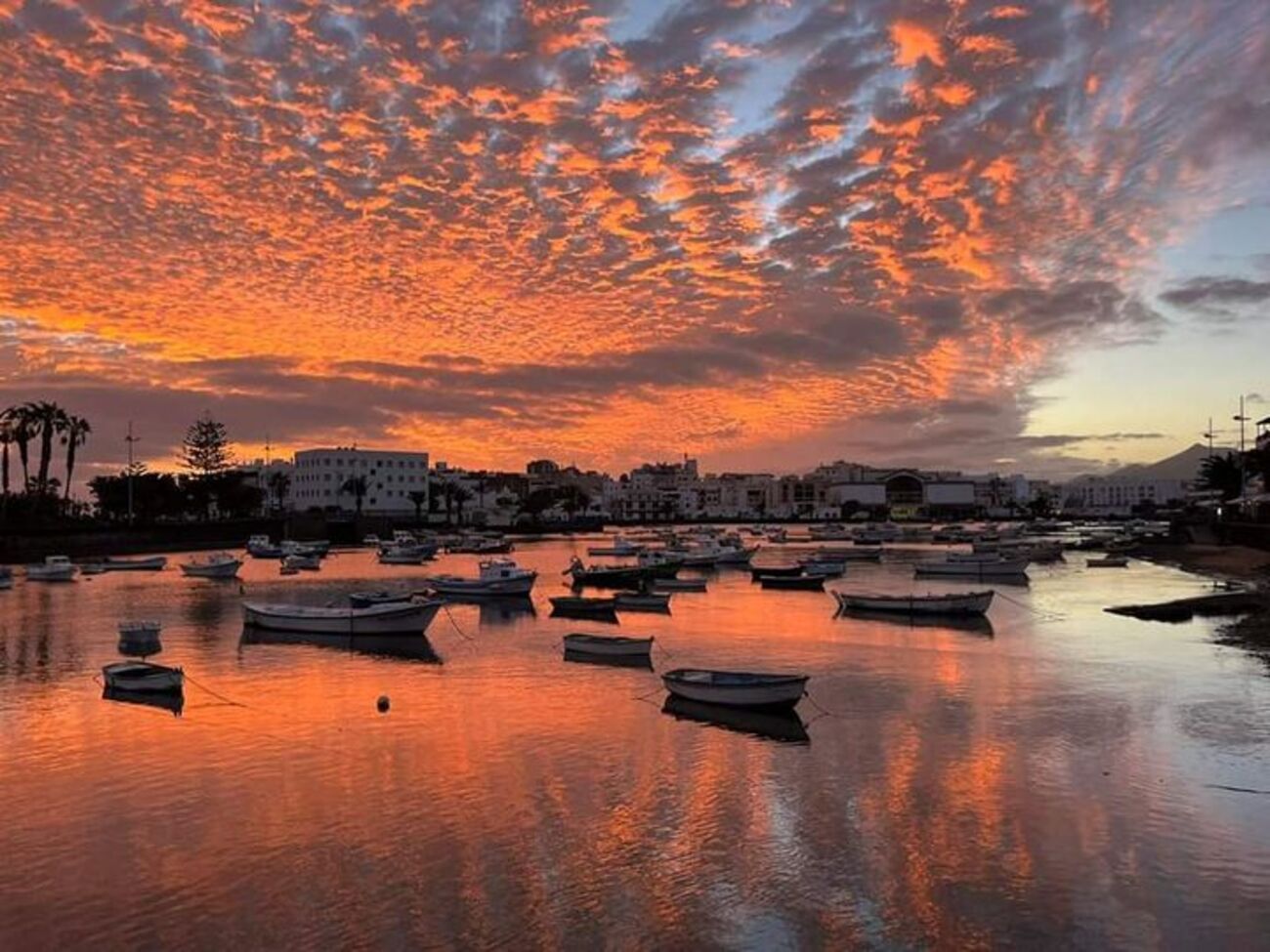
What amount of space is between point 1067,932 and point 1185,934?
1.49 meters

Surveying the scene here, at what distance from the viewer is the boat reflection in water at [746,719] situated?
23594mm

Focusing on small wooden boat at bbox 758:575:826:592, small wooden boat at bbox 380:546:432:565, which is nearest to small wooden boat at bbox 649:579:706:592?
small wooden boat at bbox 758:575:826:592

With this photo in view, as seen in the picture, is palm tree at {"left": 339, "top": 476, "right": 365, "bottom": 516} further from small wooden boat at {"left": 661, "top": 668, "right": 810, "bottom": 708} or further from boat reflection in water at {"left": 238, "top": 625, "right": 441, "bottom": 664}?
small wooden boat at {"left": 661, "top": 668, "right": 810, "bottom": 708}

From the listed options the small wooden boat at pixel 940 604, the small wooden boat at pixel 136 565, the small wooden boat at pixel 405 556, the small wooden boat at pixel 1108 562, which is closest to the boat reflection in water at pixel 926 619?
the small wooden boat at pixel 940 604

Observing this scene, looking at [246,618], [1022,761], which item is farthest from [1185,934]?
[246,618]

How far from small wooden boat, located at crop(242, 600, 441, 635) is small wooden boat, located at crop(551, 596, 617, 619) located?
32.4ft

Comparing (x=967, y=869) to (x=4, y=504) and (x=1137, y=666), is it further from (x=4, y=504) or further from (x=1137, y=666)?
(x=4, y=504)

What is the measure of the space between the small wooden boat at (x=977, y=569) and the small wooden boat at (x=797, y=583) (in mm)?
11614

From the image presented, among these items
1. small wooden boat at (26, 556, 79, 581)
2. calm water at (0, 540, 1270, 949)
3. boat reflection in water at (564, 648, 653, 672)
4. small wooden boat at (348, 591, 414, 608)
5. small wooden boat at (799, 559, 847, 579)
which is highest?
small wooden boat at (26, 556, 79, 581)

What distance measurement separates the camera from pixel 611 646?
35281mm

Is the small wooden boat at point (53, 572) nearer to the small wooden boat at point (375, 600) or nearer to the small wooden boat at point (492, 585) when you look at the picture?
the small wooden boat at point (492, 585)

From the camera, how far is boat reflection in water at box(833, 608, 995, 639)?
4607 centimetres

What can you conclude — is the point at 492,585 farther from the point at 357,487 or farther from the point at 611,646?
the point at 357,487

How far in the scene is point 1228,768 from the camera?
20281mm
